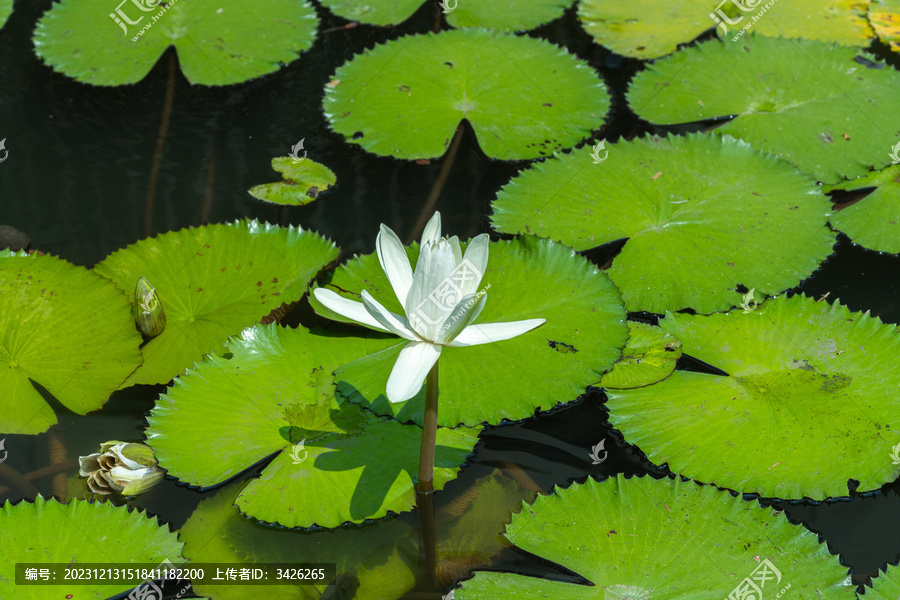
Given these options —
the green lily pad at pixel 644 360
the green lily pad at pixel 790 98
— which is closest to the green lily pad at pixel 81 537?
the green lily pad at pixel 644 360

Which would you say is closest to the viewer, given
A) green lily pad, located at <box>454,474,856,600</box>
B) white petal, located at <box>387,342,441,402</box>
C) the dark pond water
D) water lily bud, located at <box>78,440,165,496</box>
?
white petal, located at <box>387,342,441,402</box>

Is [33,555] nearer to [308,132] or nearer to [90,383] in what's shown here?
[90,383]

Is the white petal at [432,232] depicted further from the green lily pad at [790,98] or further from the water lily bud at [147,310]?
the green lily pad at [790,98]

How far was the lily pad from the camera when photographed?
2.12 meters

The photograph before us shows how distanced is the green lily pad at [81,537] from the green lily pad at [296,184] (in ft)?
5.45

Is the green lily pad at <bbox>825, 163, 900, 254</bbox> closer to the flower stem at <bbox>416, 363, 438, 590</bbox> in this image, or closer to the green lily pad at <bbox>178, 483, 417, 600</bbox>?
the flower stem at <bbox>416, 363, 438, 590</bbox>

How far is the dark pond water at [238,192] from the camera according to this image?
232cm

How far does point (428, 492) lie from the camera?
217 centimetres

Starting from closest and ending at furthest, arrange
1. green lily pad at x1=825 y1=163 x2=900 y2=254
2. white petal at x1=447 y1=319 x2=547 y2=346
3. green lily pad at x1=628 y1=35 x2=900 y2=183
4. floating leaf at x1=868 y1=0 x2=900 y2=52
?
white petal at x1=447 y1=319 x2=547 y2=346, green lily pad at x1=825 y1=163 x2=900 y2=254, green lily pad at x1=628 y1=35 x2=900 y2=183, floating leaf at x1=868 y1=0 x2=900 y2=52

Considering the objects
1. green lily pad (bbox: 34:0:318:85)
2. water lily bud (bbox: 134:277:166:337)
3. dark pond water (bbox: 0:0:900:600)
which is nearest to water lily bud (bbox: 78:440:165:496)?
dark pond water (bbox: 0:0:900:600)

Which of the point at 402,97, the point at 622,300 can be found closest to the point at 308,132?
the point at 402,97

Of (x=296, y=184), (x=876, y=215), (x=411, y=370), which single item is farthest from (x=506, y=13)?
(x=411, y=370)

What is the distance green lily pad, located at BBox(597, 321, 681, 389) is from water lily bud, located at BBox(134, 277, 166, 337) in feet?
5.25

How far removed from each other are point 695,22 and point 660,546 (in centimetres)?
327
